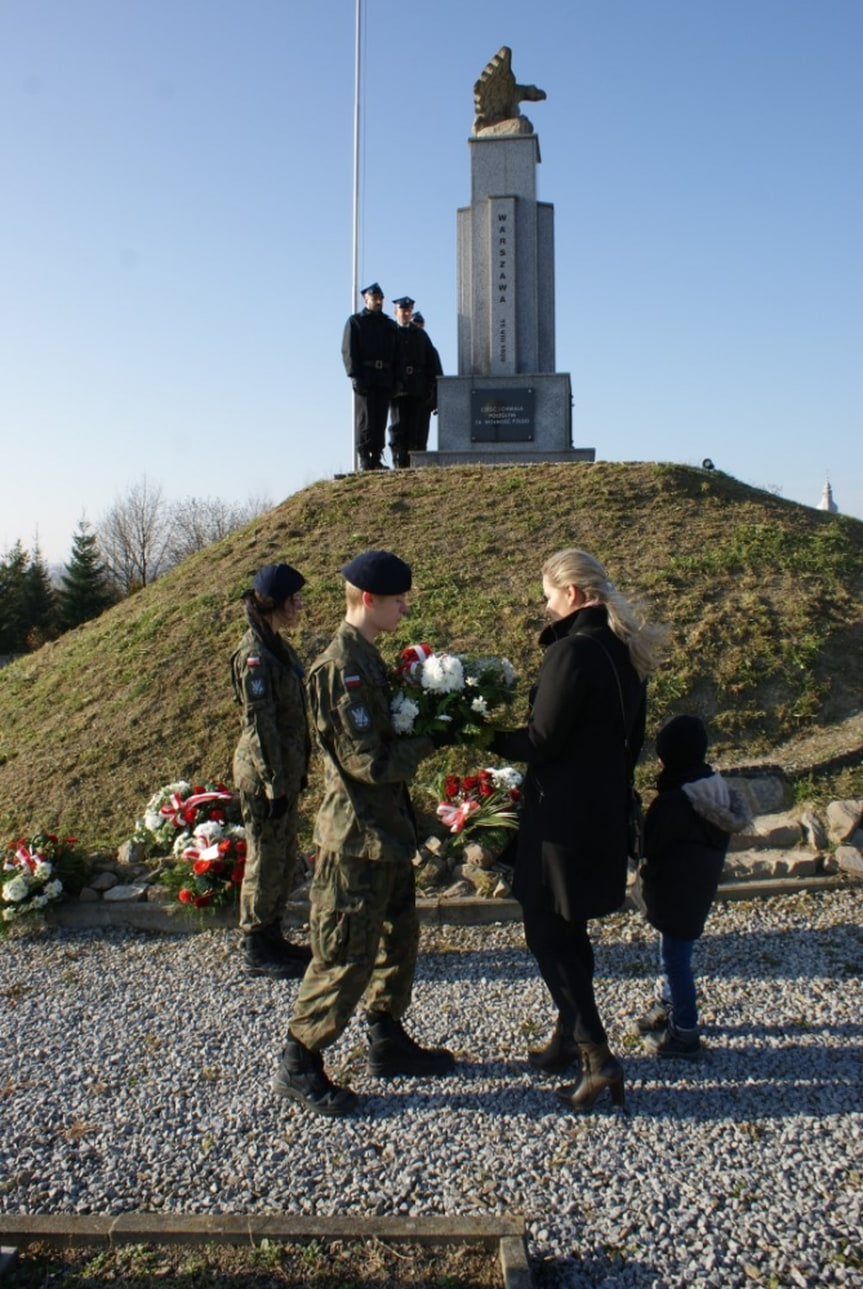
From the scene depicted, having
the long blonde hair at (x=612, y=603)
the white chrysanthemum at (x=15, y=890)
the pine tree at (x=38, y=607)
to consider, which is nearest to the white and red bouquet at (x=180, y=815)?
the white chrysanthemum at (x=15, y=890)

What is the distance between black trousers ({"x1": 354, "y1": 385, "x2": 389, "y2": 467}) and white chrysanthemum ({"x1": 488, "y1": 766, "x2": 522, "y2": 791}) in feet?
28.4

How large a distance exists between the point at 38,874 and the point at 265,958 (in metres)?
1.73

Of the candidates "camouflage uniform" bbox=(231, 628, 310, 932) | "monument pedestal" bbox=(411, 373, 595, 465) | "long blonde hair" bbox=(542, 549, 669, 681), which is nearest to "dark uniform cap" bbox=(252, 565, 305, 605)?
"camouflage uniform" bbox=(231, 628, 310, 932)

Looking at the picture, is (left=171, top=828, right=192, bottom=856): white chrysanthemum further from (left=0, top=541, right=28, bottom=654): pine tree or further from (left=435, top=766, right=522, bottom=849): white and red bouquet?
(left=0, top=541, right=28, bottom=654): pine tree

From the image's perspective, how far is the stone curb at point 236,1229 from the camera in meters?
2.83

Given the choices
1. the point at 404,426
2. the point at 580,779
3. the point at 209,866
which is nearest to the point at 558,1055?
the point at 580,779

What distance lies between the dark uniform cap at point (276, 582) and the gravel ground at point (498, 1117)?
2014 millimetres

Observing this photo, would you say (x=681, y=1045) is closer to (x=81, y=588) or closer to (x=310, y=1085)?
(x=310, y=1085)

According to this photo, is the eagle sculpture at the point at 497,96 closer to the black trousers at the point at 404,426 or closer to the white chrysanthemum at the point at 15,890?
the black trousers at the point at 404,426

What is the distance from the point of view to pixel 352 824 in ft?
11.8

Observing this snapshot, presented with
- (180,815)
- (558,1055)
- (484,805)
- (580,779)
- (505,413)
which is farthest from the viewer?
(505,413)

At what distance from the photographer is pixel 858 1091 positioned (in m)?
3.68

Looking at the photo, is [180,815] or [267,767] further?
[180,815]

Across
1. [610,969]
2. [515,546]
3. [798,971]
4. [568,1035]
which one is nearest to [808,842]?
[798,971]
